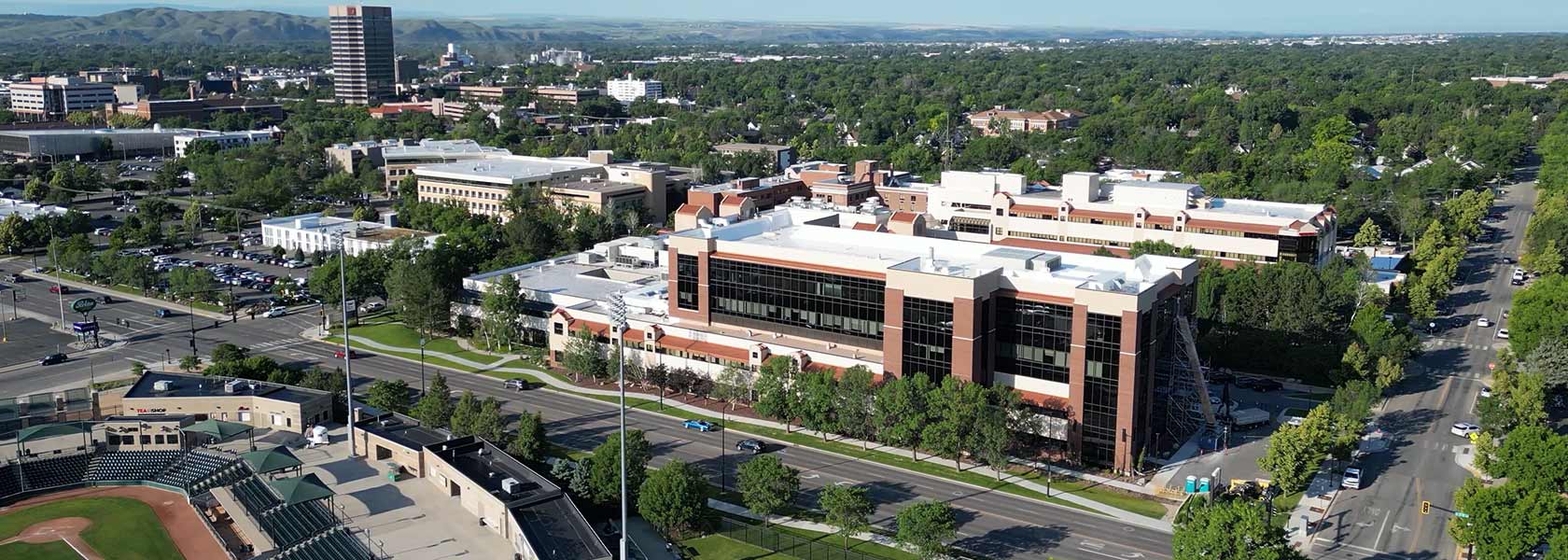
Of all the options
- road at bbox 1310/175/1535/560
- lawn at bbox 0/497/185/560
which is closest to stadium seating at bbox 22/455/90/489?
lawn at bbox 0/497/185/560

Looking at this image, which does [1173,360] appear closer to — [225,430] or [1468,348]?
[1468,348]

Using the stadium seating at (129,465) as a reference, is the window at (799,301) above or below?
above

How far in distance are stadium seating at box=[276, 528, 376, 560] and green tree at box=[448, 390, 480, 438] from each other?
10646 mm

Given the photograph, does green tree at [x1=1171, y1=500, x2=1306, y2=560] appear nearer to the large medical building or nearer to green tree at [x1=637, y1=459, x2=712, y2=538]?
the large medical building

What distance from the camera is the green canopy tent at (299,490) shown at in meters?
50.1

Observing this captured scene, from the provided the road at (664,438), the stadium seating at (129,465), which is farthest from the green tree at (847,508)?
the stadium seating at (129,465)

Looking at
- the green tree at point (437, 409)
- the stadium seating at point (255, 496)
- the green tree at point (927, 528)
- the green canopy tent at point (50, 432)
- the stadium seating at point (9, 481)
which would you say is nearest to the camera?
the green tree at point (927, 528)

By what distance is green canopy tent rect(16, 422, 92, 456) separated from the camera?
2330 inches

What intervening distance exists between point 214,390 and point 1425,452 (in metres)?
63.2

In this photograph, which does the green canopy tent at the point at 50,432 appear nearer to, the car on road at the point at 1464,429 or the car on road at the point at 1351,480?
the car on road at the point at 1351,480

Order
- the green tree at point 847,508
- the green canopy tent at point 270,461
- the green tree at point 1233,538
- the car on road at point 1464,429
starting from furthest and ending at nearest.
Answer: the car on road at point 1464,429 < the green canopy tent at point 270,461 < the green tree at point 847,508 < the green tree at point 1233,538

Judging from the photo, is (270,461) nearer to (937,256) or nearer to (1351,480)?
(937,256)

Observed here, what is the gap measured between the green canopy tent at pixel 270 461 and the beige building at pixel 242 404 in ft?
20.9

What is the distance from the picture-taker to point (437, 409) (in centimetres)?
6206
